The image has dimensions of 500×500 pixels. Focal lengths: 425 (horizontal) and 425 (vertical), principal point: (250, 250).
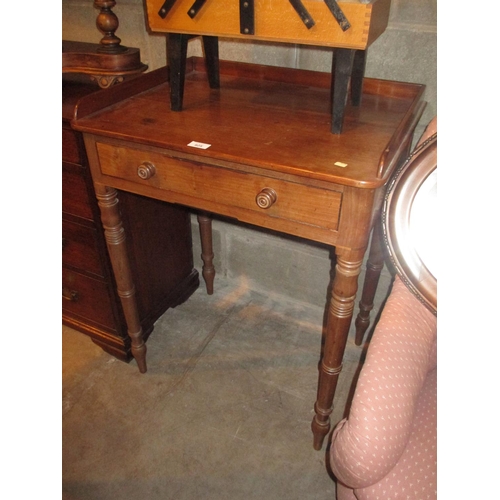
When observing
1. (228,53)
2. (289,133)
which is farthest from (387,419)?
(228,53)

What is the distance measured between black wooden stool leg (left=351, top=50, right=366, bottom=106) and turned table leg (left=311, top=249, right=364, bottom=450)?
437 millimetres

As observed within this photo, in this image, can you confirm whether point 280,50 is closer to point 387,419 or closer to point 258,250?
point 258,250

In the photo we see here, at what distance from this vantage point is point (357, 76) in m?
1.06

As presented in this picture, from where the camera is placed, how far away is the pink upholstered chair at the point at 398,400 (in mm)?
740

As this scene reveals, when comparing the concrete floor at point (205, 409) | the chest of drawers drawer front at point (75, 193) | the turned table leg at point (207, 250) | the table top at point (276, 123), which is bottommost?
the concrete floor at point (205, 409)

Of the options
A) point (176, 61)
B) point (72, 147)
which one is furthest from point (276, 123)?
point (72, 147)

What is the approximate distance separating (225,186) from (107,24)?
630mm

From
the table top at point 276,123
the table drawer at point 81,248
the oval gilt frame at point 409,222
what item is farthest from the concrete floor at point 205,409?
the table top at point 276,123

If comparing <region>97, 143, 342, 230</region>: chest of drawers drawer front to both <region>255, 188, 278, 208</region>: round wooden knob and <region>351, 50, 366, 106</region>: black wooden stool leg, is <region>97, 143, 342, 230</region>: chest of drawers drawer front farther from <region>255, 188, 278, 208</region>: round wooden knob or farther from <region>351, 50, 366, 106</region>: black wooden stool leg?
<region>351, 50, 366, 106</region>: black wooden stool leg

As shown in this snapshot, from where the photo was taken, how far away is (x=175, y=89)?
3.44 ft

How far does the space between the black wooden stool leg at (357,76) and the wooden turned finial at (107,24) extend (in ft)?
2.13

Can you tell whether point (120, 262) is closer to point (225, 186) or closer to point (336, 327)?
point (225, 186)

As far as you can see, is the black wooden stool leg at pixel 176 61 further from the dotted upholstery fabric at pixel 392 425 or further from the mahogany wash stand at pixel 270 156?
the dotted upholstery fabric at pixel 392 425
